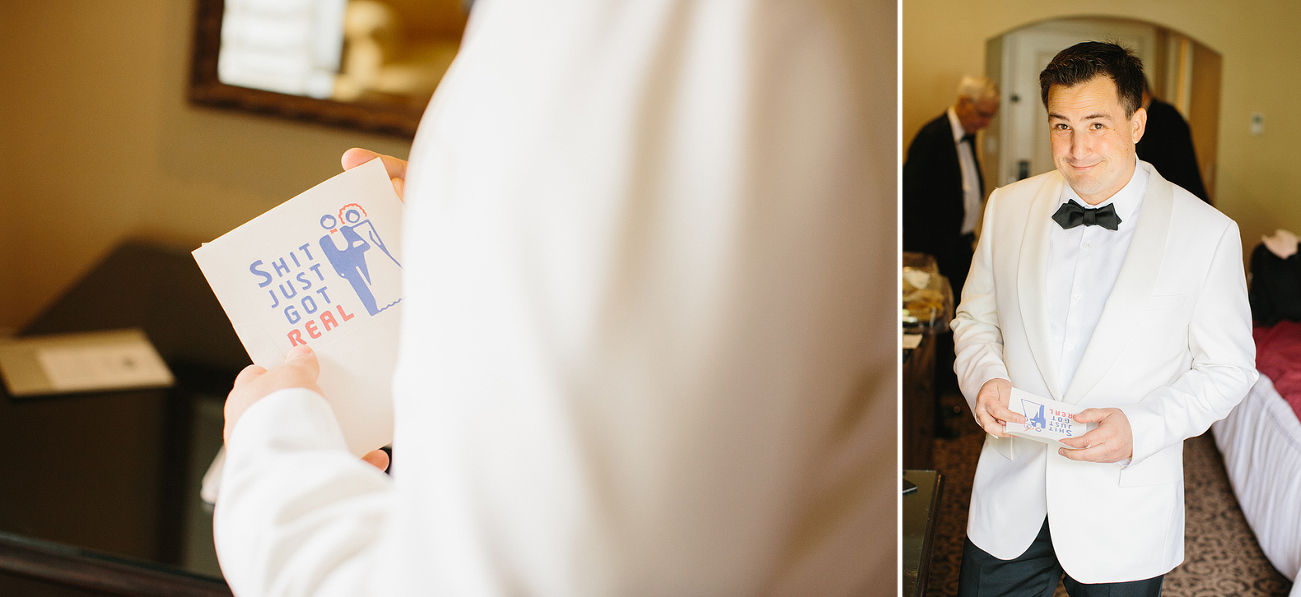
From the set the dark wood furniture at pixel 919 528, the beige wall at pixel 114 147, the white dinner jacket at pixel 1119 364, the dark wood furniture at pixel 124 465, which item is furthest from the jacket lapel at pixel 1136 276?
the beige wall at pixel 114 147

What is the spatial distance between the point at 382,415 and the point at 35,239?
3.14 meters

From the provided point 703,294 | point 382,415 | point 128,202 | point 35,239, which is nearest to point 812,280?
point 703,294

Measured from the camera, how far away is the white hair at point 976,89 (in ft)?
1.80

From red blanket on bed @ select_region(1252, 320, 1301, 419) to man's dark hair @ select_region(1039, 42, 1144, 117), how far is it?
16 cm

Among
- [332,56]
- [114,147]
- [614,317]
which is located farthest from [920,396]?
[114,147]

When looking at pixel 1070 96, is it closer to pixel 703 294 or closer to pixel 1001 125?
pixel 1001 125

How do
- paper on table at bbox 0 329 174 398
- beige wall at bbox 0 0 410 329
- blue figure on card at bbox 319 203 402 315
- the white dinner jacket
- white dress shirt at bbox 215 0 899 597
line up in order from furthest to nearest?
beige wall at bbox 0 0 410 329 → paper on table at bbox 0 329 174 398 → blue figure on card at bbox 319 203 402 315 → the white dinner jacket → white dress shirt at bbox 215 0 899 597

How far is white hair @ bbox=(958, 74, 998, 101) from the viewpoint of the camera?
1.80 feet

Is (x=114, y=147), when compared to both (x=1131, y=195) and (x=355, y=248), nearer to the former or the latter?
(x=355, y=248)

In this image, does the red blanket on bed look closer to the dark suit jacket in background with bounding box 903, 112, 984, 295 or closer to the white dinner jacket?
the white dinner jacket

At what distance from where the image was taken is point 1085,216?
511mm

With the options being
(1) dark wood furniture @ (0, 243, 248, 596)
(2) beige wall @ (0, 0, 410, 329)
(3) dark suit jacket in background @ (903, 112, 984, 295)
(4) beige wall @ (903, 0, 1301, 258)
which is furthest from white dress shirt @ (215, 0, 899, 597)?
(2) beige wall @ (0, 0, 410, 329)

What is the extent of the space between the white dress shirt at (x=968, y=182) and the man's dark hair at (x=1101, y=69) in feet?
0.19

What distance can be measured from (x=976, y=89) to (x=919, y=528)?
45cm
